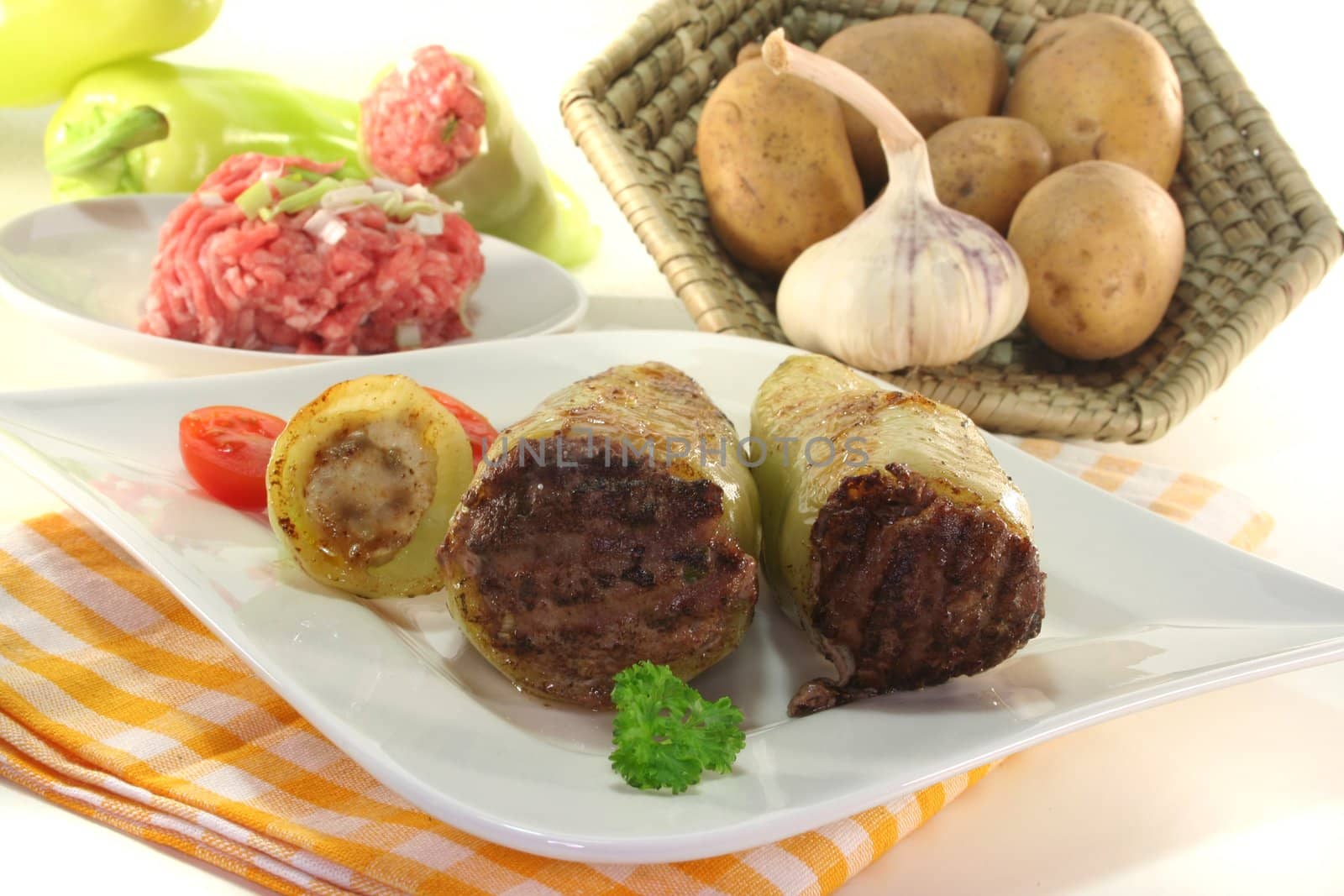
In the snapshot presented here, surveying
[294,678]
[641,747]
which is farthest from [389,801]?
[641,747]

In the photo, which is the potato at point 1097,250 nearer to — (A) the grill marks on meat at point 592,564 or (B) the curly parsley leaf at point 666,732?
(A) the grill marks on meat at point 592,564

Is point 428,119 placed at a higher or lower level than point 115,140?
higher

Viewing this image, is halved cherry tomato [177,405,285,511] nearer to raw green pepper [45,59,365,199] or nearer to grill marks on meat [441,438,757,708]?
grill marks on meat [441,438,757,708]

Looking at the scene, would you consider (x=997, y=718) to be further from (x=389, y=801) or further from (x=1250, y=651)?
(x=389, y=801)

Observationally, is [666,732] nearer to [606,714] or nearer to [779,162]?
[606,714]

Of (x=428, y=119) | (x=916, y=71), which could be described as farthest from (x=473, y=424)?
(x=428, y=119)

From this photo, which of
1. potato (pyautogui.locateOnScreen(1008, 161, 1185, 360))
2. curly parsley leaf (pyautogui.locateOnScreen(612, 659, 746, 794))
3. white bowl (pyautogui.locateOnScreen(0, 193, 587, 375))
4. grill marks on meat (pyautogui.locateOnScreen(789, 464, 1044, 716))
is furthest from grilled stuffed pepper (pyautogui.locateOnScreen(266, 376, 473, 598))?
potato (pyautogui.locateOnScreen(1008, 161, 1185, 360))
